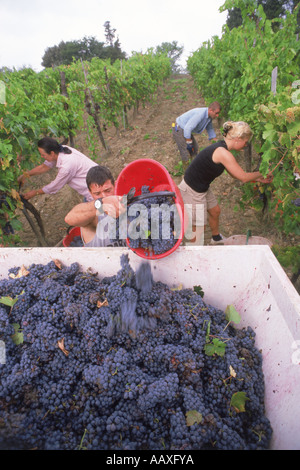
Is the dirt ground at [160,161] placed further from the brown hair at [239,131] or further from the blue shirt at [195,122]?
the brown hair at [239,131]

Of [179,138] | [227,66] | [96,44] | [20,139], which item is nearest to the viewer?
[20,139]

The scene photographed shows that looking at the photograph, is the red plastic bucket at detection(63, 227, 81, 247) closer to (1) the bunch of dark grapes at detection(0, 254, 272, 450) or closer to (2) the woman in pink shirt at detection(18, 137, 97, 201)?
(2) the woman in pink shirt at detection(18, 137, 97, 201)

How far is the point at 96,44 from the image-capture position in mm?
A: 46875

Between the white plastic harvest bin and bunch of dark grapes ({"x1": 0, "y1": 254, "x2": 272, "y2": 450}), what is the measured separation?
3.3 inches

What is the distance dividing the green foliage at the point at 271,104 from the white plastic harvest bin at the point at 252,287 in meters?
0.83

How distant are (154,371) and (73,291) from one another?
57 cm

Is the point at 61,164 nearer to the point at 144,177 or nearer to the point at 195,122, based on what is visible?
the point at 144,177

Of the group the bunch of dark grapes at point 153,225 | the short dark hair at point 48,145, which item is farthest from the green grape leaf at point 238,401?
the short dark hair at point 48,145

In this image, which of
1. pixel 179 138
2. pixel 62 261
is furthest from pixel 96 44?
pixel 62 261

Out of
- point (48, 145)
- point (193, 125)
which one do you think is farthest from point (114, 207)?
point (193, 125)

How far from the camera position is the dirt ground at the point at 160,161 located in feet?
12.6

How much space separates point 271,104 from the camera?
2133 millimetres

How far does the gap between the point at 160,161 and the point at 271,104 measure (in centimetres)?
432
